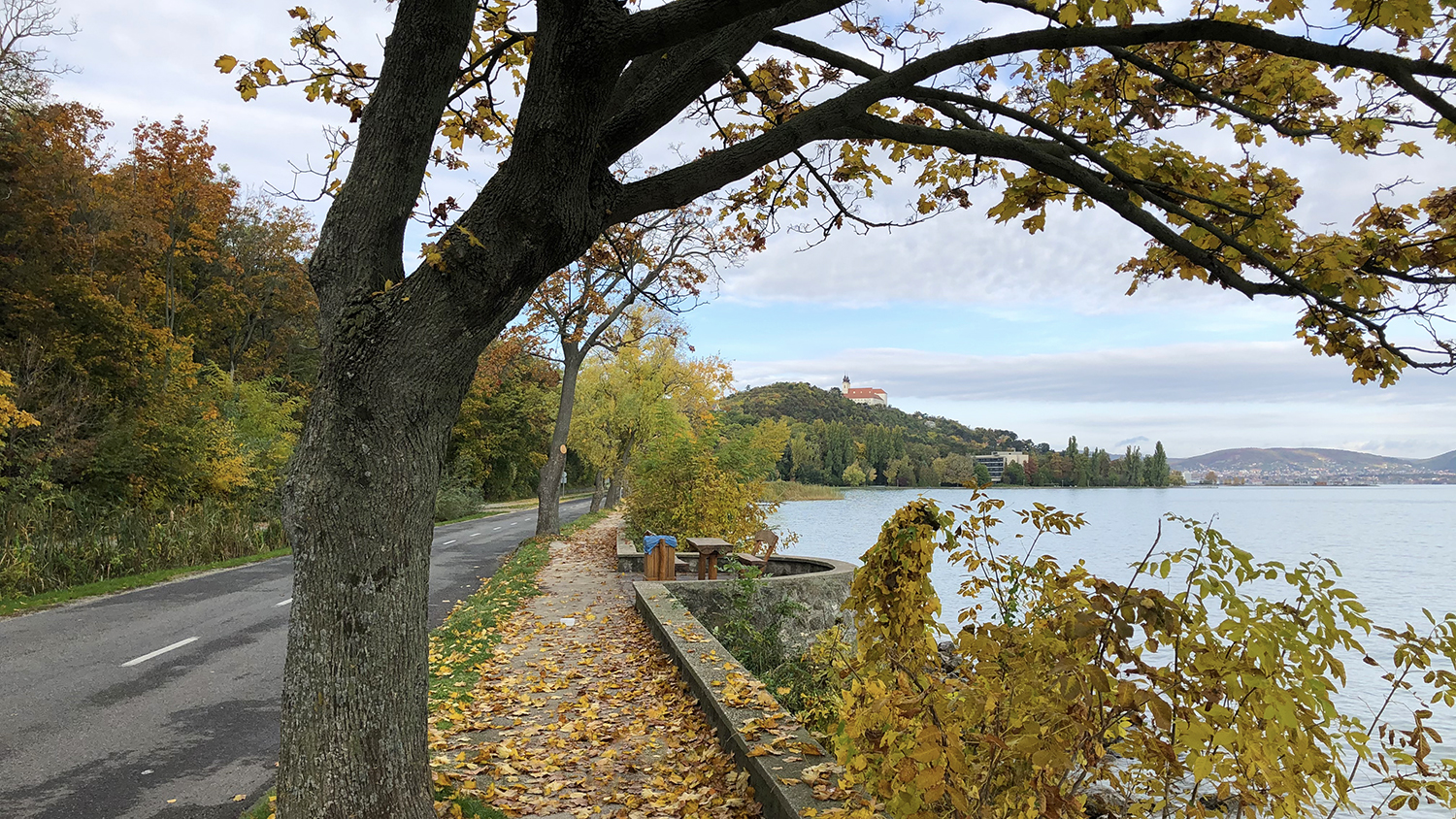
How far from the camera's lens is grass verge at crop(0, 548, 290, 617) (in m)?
10.6

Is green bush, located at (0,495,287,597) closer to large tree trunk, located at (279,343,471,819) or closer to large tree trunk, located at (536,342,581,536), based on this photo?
large tree trunk, located at (536,342,581,536)

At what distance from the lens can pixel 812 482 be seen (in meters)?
57.2

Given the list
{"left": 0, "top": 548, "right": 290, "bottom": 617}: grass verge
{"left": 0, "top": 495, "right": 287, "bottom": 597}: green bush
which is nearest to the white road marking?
{"left": 0, "top": 548, "right": 290, "bottom": 617}: grass verge

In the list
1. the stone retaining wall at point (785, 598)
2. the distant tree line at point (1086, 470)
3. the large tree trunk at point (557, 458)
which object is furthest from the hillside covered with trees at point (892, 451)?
the stone retaining wall at point (785, 598)

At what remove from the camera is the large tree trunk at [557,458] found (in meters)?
20.3

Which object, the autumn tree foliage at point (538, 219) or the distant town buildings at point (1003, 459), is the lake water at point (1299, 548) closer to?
the autumn tree foliage at point (538, 219)

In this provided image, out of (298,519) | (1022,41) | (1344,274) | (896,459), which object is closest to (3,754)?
(298,519)

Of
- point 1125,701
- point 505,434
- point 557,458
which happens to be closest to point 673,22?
point 1125,701

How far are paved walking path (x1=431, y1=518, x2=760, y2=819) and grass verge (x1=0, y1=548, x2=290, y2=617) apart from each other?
6869 mm

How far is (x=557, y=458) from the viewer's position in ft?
67.2

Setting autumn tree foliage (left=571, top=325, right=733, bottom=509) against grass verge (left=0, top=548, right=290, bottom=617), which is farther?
autumn tree foliage (left=571, top=325, right=733, bottom=509)

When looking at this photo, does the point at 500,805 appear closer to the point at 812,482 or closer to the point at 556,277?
the point at 556,277

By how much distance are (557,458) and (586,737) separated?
15475 millimetres

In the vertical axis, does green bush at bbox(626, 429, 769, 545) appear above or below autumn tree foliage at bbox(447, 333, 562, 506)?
below
